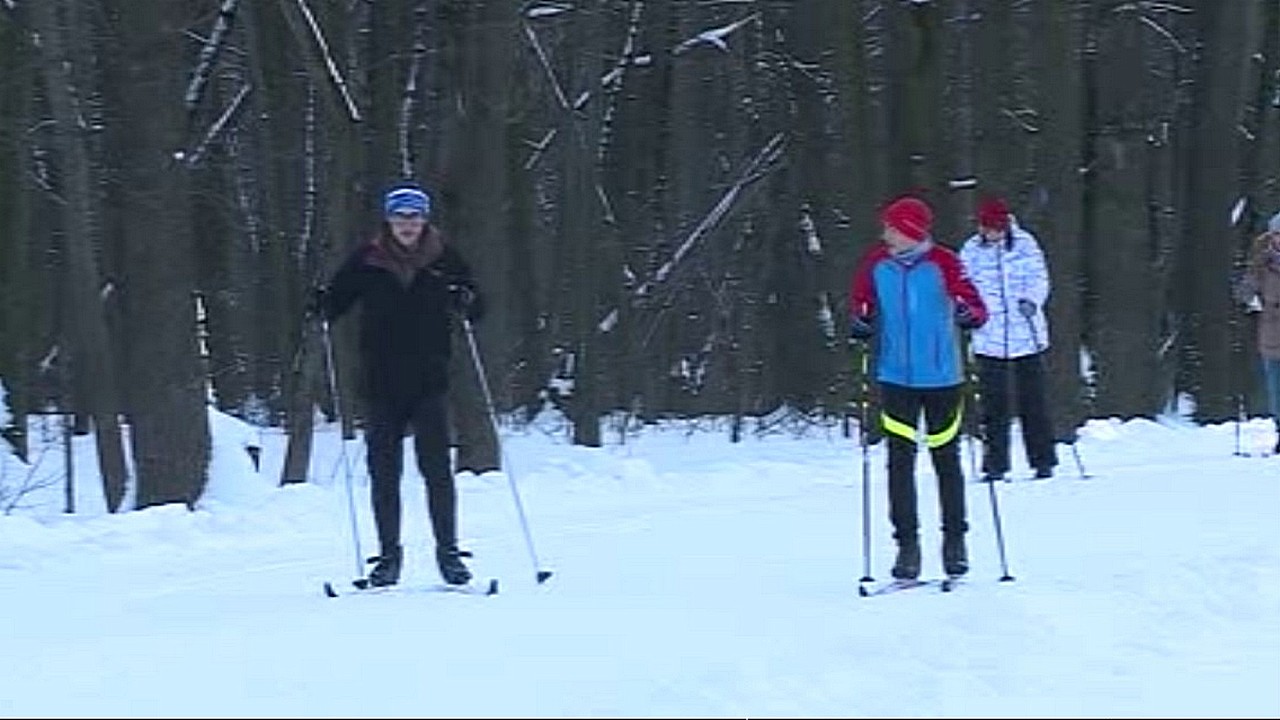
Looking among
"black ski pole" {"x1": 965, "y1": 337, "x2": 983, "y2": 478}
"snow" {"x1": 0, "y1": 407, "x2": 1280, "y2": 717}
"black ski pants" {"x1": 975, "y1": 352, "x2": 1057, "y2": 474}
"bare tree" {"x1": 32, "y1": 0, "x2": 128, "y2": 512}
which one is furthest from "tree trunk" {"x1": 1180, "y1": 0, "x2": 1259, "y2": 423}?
"bare tree" {"x1": 32, "y1": 0, "x2": 128, "y2": 512}

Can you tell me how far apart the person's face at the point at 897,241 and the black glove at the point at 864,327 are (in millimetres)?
359

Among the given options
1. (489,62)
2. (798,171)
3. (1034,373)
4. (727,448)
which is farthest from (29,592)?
(798,171)

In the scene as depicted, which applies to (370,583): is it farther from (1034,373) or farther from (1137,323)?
(1137,323)

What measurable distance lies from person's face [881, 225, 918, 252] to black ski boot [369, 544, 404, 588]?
2850mm

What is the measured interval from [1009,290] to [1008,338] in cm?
34

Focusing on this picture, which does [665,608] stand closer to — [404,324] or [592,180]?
[404,324]

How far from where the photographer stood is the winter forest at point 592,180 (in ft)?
69.7

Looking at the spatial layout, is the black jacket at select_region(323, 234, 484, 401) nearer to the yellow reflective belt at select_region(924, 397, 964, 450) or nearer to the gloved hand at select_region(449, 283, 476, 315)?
the gloved hand at select_region(449, 283, 476, 315)

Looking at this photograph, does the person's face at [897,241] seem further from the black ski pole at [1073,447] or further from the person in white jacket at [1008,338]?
the black ski pole at [1073,447]

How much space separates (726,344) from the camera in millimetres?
38062

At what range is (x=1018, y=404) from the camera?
18.2 m

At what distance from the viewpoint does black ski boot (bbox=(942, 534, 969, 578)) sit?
12633mm

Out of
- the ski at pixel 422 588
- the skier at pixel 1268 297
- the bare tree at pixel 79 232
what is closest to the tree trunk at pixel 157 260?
the bare tree at pixel 79 232

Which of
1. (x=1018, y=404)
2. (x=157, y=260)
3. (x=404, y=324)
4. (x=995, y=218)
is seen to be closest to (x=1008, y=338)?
(x=1018, y=404)
